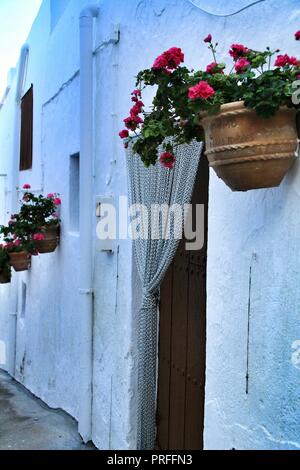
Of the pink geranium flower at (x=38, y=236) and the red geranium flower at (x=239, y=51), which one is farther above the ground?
the red geranium flower at (x=239, y=51)

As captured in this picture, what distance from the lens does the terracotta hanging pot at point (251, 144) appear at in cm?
218

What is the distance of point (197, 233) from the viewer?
3477 mm

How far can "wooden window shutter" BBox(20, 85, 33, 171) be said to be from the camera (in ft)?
26.5

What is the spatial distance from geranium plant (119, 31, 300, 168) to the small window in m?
3.34

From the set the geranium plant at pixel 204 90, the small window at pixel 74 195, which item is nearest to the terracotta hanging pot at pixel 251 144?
the geranium plant at pixel 204 90

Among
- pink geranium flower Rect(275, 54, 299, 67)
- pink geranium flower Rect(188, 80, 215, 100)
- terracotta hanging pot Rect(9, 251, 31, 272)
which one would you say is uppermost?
pink geranium flower Rect(275, 54, 299, 67)

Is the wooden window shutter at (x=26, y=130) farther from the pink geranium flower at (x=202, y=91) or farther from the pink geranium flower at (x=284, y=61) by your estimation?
the pink geranium flower at (x=284, y=61)

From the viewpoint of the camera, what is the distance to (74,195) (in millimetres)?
5969

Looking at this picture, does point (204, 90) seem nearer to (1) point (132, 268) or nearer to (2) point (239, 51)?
(2) point (239, 51)

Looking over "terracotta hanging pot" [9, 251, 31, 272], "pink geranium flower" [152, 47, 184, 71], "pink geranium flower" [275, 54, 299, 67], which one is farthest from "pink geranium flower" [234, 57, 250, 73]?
"terracotta hanging pot" [9, 251, 31, 272]

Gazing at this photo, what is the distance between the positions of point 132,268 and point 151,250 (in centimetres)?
51

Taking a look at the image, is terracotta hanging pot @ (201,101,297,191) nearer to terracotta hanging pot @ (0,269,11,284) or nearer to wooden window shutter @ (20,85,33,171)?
terracotta hanging pot @ (0,269,11,284)

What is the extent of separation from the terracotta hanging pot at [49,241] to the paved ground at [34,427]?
1833 millimetres

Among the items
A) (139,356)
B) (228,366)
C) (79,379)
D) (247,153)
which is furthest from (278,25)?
(79,379)
